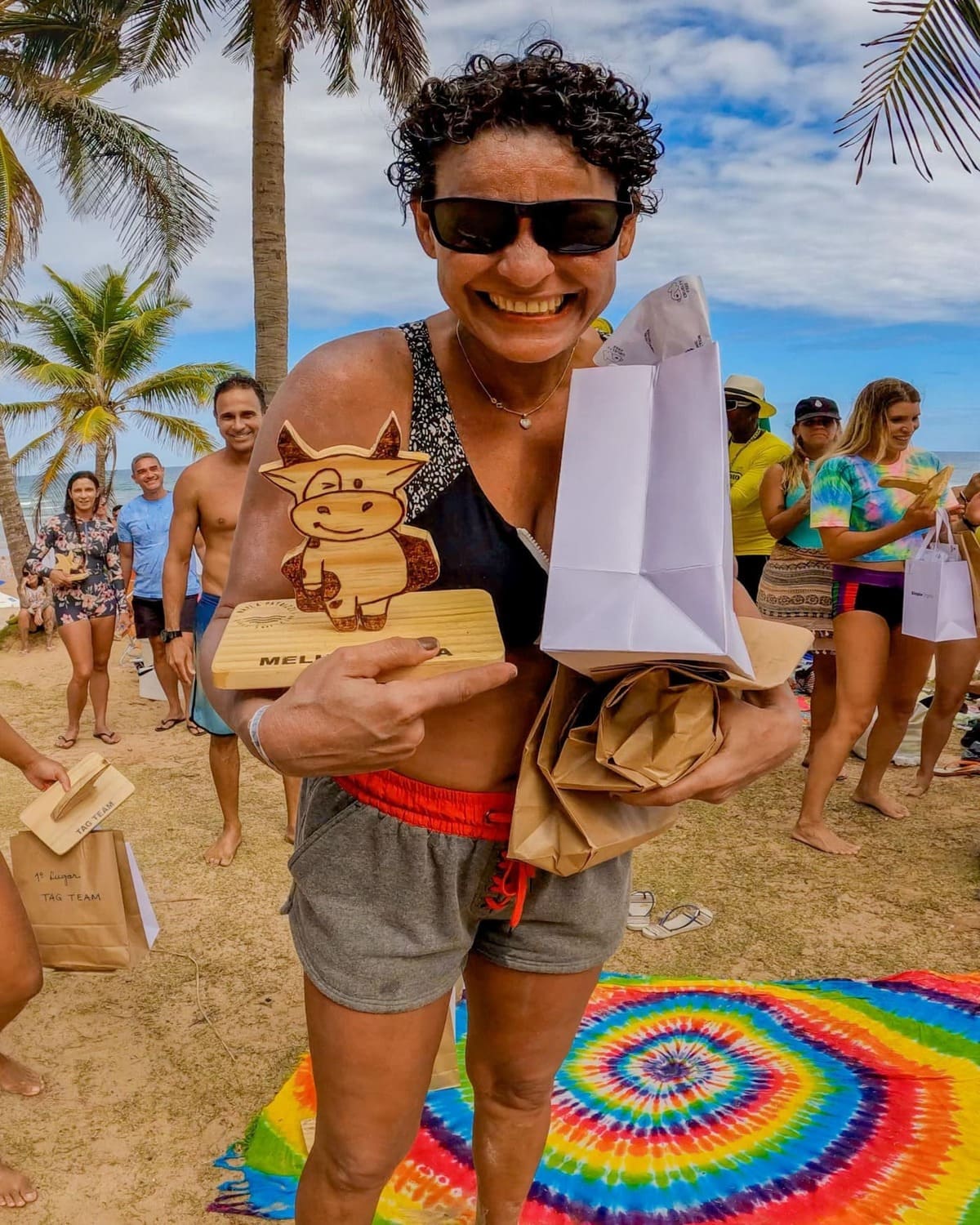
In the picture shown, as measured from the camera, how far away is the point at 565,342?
4.35ft

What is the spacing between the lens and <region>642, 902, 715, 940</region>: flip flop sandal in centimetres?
352

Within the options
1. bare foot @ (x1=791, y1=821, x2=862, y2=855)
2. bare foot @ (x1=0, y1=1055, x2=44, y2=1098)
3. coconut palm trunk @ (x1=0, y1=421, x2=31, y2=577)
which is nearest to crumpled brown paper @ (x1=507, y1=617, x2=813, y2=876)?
bare foot @ (x1=0, y1=1055, x2=44, y2=1098)

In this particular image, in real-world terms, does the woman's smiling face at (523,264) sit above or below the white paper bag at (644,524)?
above

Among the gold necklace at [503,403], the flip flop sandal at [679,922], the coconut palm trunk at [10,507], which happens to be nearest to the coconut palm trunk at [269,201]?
the coconut palm trunk at [10,507]

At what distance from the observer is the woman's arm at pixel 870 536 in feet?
12.6

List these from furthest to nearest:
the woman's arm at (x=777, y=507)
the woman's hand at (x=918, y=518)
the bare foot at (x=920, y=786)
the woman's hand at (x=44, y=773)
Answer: the bare foot at (x=920, y=786) < the woman's arm at (x=777, y=507) < the woman's hand at (x=918, y=518) < the woman's hand at (x=44, y=773)

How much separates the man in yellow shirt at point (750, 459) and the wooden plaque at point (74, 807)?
3.93 metres

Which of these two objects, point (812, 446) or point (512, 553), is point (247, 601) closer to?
point (512, 553)

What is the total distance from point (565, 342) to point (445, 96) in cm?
38

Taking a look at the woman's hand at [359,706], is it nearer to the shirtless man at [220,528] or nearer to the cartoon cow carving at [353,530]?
the cartoon cow carving at [353,530]

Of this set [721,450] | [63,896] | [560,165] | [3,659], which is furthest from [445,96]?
[3,659]

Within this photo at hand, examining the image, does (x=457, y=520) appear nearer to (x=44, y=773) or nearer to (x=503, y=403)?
(x=503, y=403)

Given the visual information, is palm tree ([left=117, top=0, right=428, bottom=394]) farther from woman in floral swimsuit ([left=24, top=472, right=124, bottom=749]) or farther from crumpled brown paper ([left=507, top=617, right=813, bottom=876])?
crumpled brown paper ([left=507, top=617, right=813, bottom=876])

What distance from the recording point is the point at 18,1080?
2.67m
